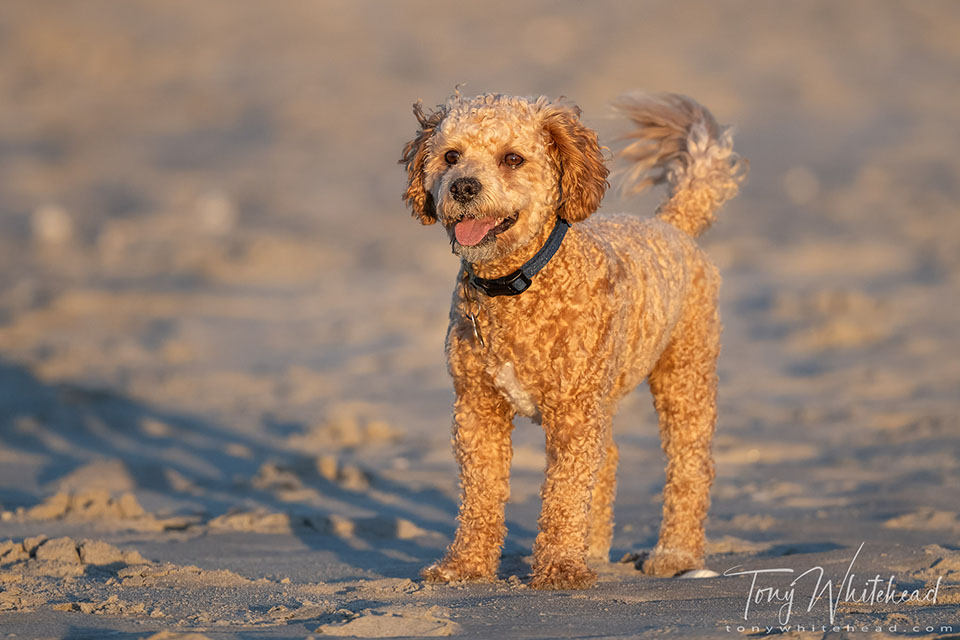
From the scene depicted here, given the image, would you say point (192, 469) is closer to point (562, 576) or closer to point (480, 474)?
point (480, 474)

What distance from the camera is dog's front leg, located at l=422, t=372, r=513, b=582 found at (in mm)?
5738

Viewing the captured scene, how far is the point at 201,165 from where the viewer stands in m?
22.6

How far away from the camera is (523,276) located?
18.2 ft

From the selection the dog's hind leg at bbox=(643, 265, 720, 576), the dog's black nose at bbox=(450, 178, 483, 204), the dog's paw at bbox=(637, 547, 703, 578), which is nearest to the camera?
the dog's black nose at bbox=(450, 178, 483, 204)

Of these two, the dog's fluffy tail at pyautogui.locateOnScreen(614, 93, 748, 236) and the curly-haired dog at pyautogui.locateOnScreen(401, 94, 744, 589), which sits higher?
the dog's fluffy tail at pyautogui.locateOnScreen(614, 93, 748, 236)

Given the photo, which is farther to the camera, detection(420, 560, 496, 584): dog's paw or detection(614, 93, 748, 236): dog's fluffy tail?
detection(614, 93, 748, 236): dog's fluffy tail

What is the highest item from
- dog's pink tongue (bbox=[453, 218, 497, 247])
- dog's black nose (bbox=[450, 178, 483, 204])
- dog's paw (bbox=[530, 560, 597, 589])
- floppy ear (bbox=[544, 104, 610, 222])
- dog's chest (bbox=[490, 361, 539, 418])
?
floppy ear (bbox=[544, 104, 610, 222])

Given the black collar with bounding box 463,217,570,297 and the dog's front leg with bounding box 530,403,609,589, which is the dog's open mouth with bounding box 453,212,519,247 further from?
the dog's front leg with bounding box 530,403,609,589

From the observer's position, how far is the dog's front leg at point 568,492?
5.57 m

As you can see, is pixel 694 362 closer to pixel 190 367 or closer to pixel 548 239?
pixel 548 239

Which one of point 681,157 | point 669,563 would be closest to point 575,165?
point 669,563

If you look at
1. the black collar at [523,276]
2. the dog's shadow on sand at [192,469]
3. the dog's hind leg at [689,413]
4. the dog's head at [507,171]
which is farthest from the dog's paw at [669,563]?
the dog's head at [507,171]

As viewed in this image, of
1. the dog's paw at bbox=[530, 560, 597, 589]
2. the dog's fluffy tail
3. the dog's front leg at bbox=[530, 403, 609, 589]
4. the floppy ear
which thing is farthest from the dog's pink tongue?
the dog's fluffy tail

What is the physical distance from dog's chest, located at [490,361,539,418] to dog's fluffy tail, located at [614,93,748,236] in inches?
Answer: 79.6
